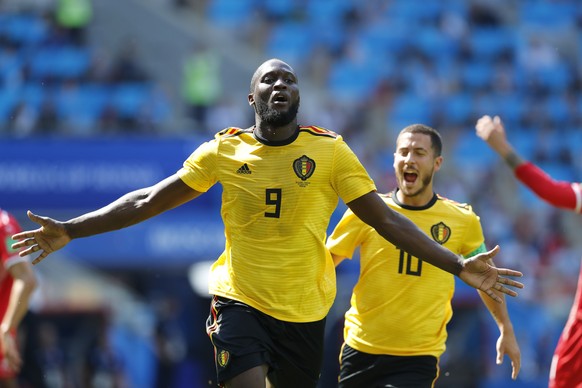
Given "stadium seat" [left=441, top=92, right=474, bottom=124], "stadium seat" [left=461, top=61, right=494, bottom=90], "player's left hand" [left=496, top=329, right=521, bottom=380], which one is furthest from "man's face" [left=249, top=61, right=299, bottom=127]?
"stadium seat" [left=461, top=61, right=494, bottom=90]

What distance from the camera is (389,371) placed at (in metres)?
7.23

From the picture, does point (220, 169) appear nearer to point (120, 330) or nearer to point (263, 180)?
point (263, 180)

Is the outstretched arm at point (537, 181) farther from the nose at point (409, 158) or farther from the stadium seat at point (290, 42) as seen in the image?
the stadium seat at point (290, 42)

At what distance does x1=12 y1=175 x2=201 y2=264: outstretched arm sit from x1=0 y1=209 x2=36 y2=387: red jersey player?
1992 millimetres

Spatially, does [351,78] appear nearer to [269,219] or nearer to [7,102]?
[7,102]

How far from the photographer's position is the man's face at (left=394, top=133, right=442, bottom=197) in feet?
24.1

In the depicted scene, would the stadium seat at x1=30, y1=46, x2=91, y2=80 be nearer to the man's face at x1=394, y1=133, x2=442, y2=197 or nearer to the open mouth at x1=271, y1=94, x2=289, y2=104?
the man's face at x1=394, y1=133, x2=442, y2=197

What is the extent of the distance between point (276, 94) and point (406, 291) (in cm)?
175

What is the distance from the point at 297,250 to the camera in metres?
6.49

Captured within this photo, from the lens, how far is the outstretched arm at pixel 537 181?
26.2ft

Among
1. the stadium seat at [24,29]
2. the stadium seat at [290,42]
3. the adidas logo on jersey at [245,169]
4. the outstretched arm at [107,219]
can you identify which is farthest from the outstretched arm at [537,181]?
the stadium seat at [290,42]

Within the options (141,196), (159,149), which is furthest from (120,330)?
(141,196)

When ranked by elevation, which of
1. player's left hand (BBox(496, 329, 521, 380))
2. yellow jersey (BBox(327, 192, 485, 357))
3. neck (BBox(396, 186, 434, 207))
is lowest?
player's left hand (BBox(496, 329, 521, 380))

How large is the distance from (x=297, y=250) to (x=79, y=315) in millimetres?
10025
